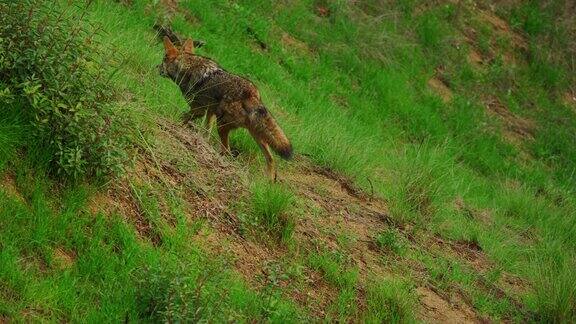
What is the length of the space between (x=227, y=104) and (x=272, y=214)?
196 cm

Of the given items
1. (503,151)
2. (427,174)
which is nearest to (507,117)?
(503,151)

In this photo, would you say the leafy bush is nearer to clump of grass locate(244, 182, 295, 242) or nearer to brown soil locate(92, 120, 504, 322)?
brown soil locate(92, 120, 504, 322)

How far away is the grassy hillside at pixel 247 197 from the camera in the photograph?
5883mm

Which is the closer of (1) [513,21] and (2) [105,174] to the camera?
(2) [105,174]

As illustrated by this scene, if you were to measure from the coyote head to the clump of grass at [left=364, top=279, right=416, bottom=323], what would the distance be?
3895 millimetres

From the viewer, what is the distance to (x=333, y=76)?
15.3 metres

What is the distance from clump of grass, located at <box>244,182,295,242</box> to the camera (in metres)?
7.41

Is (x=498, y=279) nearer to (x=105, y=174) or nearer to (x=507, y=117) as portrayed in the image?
(x=105, y=174)

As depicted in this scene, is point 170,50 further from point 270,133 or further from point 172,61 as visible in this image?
point 270,133

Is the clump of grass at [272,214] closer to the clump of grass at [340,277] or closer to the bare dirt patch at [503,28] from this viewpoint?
the clump of grass at [340,277]

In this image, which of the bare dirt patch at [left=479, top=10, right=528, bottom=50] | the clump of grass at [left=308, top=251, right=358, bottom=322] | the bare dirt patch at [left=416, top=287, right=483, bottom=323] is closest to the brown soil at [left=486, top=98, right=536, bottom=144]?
→ the bare dirt patch at [left=479, top=10, right=528, bottom=50]

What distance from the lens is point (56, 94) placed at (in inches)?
247

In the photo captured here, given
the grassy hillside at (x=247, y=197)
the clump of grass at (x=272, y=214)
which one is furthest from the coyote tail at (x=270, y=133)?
the clump of grass at (x=272, y=214)

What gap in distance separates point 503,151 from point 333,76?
3.42 m
